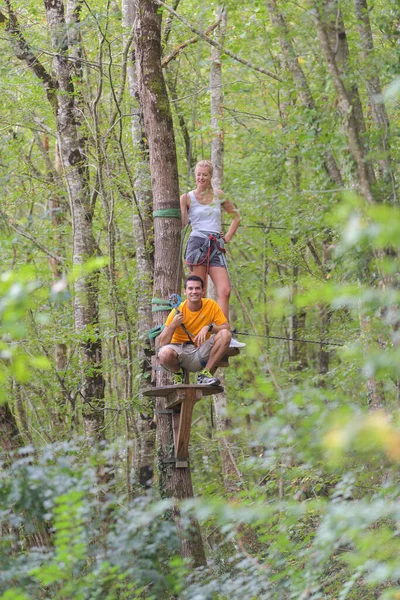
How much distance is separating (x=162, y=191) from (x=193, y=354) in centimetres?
152

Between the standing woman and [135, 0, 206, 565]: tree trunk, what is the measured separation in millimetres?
137

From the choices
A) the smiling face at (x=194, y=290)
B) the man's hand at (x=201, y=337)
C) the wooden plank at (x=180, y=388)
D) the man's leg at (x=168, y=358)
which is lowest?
the wooden plank at (x=180, y=388)

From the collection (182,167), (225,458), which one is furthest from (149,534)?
(182,167)

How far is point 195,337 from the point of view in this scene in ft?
20.3

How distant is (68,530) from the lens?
3.44m

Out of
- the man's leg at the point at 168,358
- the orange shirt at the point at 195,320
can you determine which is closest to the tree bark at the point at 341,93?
the orange shirt at the point at 195,320

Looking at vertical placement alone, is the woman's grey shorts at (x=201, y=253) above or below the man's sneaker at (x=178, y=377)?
above

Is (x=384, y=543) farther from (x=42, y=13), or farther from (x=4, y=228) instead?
(x=42, y=13)

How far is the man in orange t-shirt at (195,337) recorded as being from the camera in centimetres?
607

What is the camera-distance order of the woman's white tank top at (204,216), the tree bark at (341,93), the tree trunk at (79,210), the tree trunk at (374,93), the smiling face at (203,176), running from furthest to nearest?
the tree trunk at (79,210) → the woman's white tank top at (204,216) → the smiling face at (203,176) → the tree trunk at (374,93) → the tree bark at (341,93)

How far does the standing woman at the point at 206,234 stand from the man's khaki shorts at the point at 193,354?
28.3 inches

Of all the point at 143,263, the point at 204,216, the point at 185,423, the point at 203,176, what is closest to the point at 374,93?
the point at 203,176

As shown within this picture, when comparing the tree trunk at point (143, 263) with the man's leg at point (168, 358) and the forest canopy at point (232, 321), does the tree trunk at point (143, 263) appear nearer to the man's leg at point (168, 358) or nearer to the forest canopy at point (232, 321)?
the forest canopy at point (232, 321)

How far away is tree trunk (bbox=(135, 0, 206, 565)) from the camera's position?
21.2 ft
